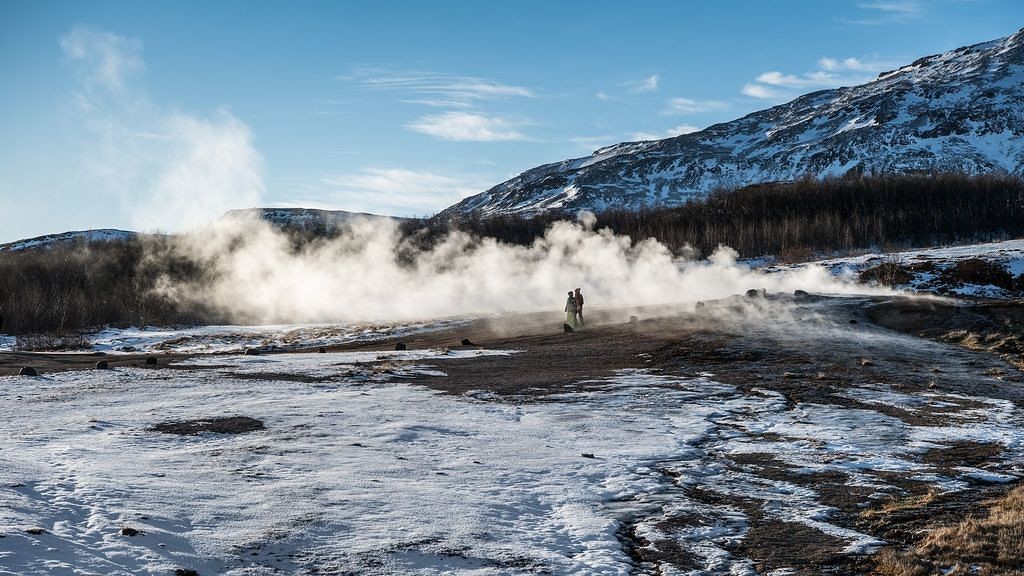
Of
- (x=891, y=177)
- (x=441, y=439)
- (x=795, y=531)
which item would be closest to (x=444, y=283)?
(x=441, y=439)

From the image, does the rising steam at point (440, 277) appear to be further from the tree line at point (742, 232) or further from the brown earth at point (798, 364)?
the brown earth at point (798, 364)

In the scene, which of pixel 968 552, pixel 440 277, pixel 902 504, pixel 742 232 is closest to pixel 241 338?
pixel 440 277

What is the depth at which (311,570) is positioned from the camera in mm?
6527

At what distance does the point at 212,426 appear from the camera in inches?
491

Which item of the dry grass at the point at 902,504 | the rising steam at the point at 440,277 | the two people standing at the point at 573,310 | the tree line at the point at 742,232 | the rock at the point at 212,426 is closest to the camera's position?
the dry grass at the point at 902,504

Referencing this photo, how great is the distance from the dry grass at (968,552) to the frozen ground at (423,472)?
0.60 meters

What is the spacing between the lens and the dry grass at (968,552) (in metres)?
6.28

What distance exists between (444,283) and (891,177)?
255 feet

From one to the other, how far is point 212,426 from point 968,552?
10.4m

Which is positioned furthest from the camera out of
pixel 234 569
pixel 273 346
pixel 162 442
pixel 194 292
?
pixel 194 292

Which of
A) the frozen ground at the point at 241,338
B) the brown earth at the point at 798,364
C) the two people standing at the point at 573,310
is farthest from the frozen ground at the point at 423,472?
the frozen ground at the point at 241,338

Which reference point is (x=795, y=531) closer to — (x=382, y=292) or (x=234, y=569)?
(x=234, y=569)

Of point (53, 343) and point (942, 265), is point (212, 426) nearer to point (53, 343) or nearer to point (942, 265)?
point (53, 343)

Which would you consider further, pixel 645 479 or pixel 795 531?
pixel 645 479
